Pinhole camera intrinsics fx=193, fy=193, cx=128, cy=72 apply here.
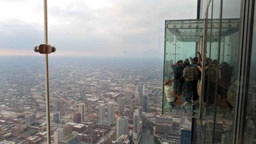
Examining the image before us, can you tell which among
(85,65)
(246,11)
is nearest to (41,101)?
(85,65)

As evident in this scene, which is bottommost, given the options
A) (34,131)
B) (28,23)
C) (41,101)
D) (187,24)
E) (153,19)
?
(34,131)

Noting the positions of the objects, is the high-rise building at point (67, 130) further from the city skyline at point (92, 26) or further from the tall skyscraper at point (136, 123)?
the tall skyscraper at point (136, 123)


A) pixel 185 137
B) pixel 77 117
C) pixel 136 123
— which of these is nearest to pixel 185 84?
pixel 136 123

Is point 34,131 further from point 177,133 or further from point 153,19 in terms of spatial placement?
point 177,133

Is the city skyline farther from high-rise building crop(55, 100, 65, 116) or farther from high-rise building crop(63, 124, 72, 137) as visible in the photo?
high-rise building crop(63, 124, 72, 137)

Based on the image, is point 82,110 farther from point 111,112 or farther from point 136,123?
point 136,123

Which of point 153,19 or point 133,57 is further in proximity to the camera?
point 153,19

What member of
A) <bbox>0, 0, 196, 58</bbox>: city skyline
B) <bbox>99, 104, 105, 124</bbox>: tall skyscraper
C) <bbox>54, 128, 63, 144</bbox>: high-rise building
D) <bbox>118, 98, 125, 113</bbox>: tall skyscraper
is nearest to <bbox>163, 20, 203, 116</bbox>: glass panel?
<bbox>0, 0, 196, 58</bbox>: city skyline
